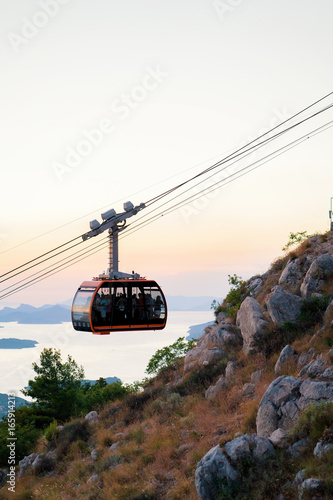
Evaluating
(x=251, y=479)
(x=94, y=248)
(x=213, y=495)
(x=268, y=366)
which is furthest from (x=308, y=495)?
(x=94, y=248)

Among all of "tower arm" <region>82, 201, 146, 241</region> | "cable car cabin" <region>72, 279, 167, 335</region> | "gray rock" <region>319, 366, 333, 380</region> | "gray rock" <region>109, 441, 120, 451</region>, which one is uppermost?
"tower arm" <region>82, 201, 146, 241</region>

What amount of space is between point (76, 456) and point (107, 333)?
35.0 feet

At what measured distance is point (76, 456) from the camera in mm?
31016

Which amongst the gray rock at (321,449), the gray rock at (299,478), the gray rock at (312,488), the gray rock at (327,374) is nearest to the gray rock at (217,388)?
the gray rock at (327,374)

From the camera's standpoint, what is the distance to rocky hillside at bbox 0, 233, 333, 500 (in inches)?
721

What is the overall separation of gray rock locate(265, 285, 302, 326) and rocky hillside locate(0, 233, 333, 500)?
0.17 feet

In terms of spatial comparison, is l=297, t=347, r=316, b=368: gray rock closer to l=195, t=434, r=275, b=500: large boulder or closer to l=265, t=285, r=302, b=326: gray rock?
l=265, t=285, r=302, b=326: gray rock

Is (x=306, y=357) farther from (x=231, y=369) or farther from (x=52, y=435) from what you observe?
(x=52, y=435)

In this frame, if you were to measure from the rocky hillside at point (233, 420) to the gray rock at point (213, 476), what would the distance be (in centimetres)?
3

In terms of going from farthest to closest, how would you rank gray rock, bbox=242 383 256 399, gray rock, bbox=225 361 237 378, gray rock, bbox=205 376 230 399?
gray rock, bbox=225 361 237 378 < gray rock, bbox=205 376 230 399 < gray rock, bbox=242 383 256 399

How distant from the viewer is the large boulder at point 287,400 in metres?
19.5

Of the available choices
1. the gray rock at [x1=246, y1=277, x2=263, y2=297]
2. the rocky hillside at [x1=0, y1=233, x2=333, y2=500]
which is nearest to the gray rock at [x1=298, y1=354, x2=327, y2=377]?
the rocky hillside at [x1=0, y1=233, x2=333, y2=500]

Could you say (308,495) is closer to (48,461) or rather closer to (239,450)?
(239,450)

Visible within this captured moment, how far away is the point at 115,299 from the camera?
2402 centimetres
